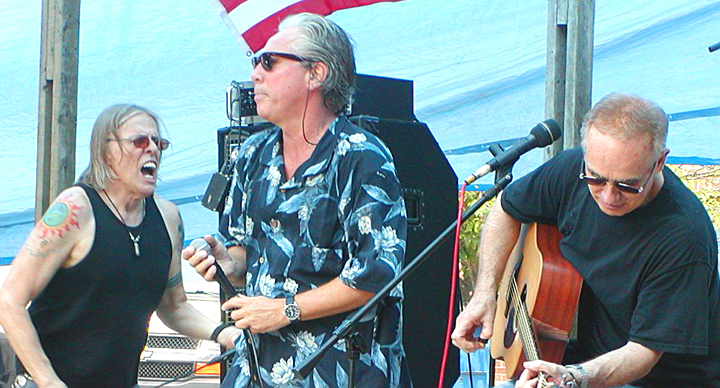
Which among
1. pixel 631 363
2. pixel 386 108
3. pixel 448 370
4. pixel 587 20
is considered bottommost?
pixel 448 370

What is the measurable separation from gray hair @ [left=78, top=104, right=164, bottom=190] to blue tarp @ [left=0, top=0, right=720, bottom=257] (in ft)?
5.09

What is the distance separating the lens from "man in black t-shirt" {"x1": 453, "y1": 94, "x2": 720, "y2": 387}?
257 centimetres

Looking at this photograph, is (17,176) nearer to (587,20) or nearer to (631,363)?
(587,20)

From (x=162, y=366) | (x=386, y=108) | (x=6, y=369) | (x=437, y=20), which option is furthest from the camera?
(x=162, y=366)

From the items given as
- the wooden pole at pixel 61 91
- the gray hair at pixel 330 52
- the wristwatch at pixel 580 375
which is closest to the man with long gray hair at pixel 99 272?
the gray hair at pixel 330 52

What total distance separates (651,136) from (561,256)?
0.56 metres

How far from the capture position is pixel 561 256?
2.98 m

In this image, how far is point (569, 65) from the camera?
3715mm

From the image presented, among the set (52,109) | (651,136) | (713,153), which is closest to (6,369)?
(52,109)

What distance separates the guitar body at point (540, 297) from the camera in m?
2.85

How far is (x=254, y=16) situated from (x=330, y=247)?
220 cm

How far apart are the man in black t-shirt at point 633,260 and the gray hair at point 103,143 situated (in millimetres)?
1294

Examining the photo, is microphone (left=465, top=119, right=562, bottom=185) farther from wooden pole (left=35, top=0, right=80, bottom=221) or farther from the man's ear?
wooden pole (left=35, top=0, right=80, bottom=221)

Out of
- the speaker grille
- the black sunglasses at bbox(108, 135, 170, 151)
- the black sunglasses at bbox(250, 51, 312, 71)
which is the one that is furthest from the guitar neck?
the speaker grille
